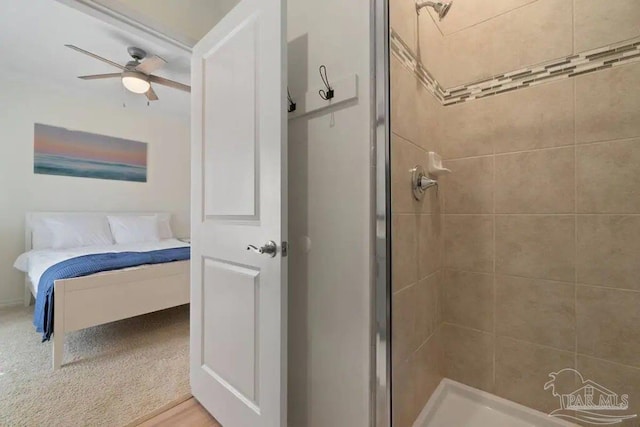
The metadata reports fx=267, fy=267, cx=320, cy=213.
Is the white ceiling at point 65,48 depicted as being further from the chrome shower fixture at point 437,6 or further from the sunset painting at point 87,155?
the chrome shower fixture at point 437,6

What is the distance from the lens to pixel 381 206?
36.4 inches

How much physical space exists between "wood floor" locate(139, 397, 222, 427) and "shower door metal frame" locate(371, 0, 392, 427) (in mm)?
894

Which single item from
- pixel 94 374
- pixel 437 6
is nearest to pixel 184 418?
pixel 94 374

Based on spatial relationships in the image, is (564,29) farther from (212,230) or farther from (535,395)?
(212,230)

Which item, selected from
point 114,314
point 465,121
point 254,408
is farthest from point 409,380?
point 114,314

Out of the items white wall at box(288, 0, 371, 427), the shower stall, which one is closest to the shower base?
the shower stall

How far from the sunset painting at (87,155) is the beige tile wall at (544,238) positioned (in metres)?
3.98

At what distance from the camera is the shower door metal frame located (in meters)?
0.92

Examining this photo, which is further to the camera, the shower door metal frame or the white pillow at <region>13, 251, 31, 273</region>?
the white pillow at <region>13, 251, 31, 273</region>

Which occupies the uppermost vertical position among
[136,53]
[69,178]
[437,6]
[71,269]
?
[136,53]

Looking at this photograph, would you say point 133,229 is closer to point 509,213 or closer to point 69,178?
point 69,178

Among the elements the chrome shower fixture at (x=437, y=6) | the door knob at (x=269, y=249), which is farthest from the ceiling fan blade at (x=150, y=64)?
the door knob at (x=269, y=249)

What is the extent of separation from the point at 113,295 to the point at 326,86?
2.07m

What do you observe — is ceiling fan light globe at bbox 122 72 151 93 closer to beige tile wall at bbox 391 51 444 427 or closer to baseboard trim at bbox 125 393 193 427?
beige tile wall at bbox 391 51 444 427
